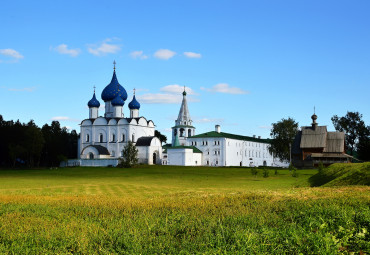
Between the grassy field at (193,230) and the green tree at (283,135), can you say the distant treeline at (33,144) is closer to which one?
the green tree at (283,135)

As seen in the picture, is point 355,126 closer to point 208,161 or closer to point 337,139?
point 337,139

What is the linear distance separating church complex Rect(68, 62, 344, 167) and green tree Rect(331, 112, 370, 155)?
1079 inches

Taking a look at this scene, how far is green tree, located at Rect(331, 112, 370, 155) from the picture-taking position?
85.1 metres

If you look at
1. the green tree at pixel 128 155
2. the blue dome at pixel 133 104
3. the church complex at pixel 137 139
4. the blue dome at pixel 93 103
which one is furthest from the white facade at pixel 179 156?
the green tree at pixel 128 155

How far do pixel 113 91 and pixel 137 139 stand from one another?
11.3m

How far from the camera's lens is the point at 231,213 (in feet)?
34.9

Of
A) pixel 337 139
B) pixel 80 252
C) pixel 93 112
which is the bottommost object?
pixel 80 252

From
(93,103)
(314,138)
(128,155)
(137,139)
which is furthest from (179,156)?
(314,138)

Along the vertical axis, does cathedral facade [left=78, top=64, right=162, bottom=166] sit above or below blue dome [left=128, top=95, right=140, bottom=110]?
below

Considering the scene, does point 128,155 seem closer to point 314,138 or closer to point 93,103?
point 93,103

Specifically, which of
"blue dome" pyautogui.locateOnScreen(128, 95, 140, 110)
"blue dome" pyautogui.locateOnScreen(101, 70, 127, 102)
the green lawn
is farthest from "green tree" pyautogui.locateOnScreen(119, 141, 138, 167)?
the green lawn

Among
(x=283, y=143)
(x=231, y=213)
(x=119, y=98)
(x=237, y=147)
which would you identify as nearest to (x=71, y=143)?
(x=119, y=98)

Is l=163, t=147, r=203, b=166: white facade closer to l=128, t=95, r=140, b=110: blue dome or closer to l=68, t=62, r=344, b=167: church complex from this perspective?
l=68, t=62, r=344, b=167: church complex

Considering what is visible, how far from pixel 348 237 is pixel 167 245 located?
3.01m
